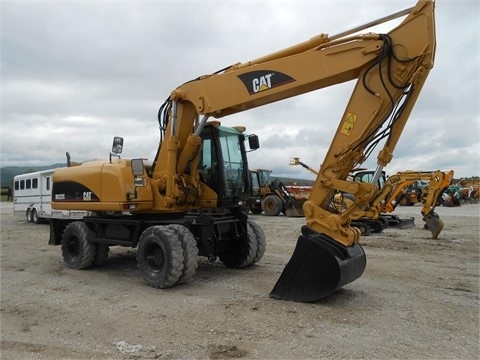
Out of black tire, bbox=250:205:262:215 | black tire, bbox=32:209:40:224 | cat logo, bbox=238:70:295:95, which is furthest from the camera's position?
black tire, bbox=250:205:262:215

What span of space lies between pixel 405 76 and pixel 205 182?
12.8 ft

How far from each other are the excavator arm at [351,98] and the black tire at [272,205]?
15.5m

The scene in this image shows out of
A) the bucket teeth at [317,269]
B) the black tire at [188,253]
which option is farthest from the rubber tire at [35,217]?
the bucket teeth at [317,269]

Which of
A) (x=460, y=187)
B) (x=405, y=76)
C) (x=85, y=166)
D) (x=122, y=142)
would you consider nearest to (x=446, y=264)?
(x=405, y=76)

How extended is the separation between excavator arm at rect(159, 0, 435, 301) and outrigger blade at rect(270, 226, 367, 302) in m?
0.01

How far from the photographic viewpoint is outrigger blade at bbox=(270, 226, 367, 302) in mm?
5633

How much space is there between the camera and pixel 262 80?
643cm

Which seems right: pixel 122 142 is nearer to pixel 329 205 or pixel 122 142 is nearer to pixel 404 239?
pixel 329 205

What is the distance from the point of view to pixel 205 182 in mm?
8047

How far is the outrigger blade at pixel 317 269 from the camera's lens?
563 centimetres

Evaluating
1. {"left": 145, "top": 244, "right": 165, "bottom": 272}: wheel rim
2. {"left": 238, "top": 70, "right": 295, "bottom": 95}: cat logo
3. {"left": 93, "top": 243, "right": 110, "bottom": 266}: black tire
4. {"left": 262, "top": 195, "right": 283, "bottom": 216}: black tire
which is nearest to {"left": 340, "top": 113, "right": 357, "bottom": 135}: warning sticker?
{"left": 238, "top": 70, "right": 295, "bottom": 95}: cat logo

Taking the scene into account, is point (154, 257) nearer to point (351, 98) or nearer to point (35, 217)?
point (351, 98)

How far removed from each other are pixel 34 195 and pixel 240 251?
1393cm

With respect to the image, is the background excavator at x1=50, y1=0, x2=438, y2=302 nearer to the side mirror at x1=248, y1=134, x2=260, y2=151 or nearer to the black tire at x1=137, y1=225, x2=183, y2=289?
the black tire at x1=137, y1=225, x2=183, y2=289
